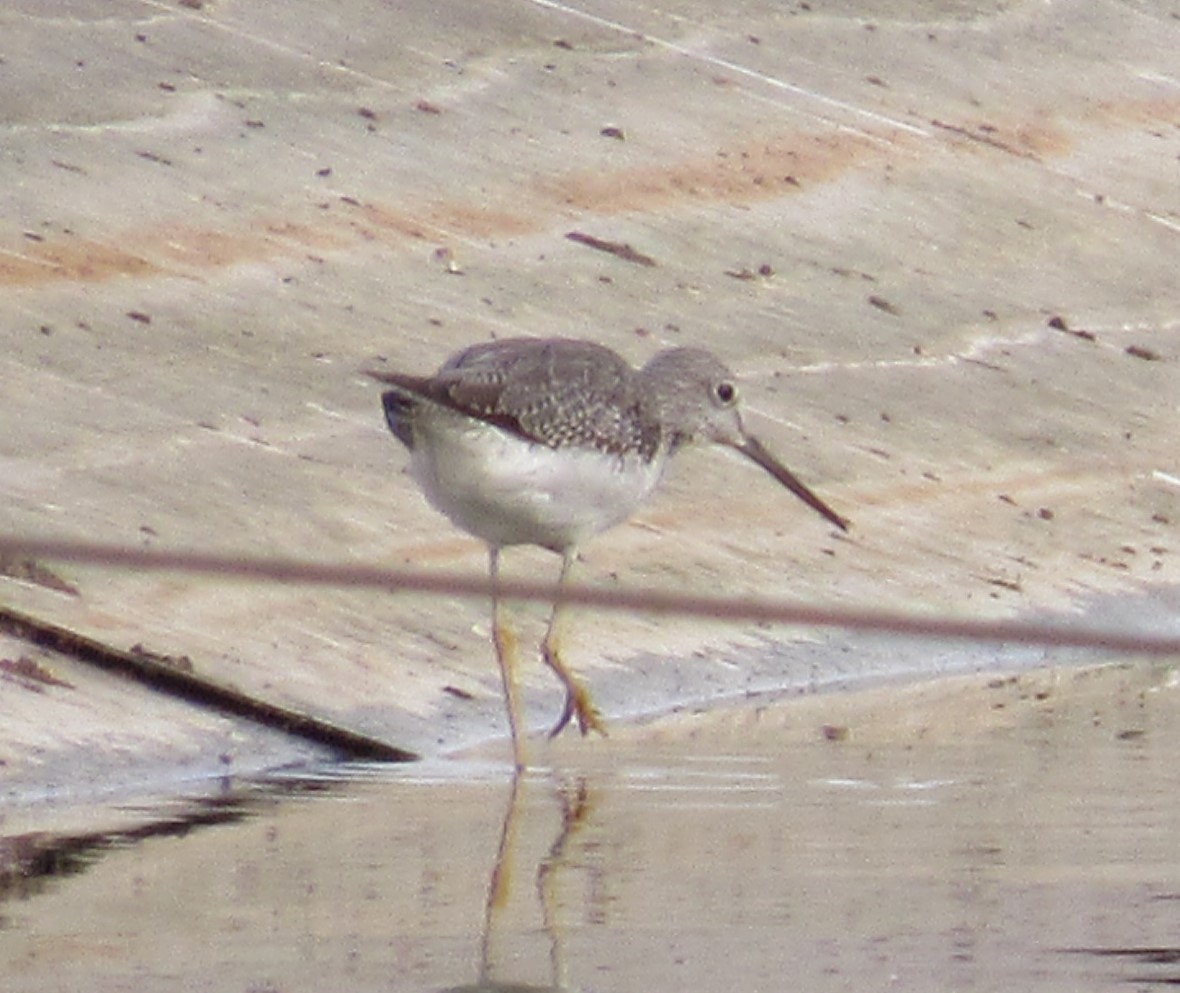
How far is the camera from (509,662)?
703 cm

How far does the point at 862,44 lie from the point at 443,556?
4.73 metres

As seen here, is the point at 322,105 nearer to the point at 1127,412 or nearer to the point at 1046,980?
the point at 1127,412

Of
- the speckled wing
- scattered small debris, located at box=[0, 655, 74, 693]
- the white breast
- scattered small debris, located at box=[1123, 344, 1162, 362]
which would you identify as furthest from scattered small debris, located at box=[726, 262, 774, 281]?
scattered small debris, located at box=[0, 655, 74, 693]

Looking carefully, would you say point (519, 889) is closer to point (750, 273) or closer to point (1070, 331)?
point (750, 273)

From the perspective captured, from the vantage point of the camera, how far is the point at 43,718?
6438 mm

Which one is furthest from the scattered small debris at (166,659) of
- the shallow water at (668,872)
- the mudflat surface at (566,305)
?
the shallow water at (668,872)

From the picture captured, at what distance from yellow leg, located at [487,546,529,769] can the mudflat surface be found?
13 cm

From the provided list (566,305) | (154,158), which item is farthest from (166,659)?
(154,158)

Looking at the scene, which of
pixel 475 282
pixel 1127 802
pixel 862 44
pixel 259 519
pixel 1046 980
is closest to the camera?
pixel 1046 980

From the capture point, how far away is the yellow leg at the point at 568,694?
22.9 ft

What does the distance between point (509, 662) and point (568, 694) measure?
0.15 metres

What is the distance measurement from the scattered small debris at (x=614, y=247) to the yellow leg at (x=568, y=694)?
2.87 meters

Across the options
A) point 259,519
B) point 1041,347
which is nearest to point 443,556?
point 259,519

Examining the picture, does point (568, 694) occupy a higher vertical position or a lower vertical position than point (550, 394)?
lower
